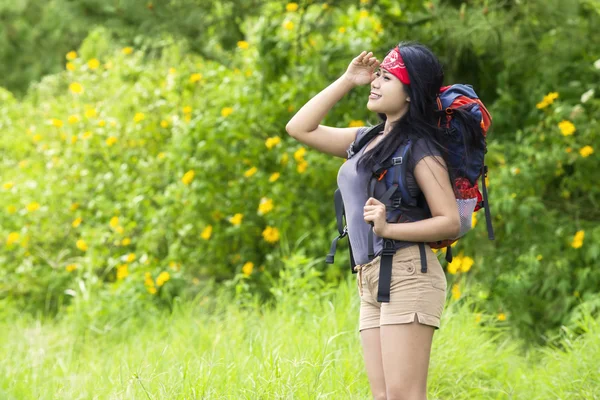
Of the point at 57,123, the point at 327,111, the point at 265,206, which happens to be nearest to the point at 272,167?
the point at 265,206

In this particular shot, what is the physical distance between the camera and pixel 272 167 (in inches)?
242

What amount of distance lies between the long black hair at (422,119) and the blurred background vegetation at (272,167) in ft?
7.75

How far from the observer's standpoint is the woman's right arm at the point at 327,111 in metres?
2.98

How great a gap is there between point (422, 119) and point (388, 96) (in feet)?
0.44

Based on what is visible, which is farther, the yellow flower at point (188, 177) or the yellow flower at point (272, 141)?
the yellow flower at point (188, 177)

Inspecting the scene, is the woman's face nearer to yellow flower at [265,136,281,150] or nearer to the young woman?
the young woman

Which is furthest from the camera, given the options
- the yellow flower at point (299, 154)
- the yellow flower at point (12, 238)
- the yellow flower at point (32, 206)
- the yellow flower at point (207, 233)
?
the yellow flower at point (32, 206)

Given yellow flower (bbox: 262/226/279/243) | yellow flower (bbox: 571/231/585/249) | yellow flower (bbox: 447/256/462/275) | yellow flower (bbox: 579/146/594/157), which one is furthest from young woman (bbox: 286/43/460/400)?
yellow flower (bbox: 262/226/279/243)

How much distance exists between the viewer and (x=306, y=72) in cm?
583

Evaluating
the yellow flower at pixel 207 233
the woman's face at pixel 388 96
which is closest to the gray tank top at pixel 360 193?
the woman's face at pixel 388 96

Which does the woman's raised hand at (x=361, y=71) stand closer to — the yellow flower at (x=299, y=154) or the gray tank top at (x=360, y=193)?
the gray tank top at (x=360, y=193)

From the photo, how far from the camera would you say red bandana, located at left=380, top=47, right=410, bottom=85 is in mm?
2795

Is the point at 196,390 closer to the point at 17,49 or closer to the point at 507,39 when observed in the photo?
the point at 507,39

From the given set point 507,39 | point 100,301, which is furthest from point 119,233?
point 507,39
